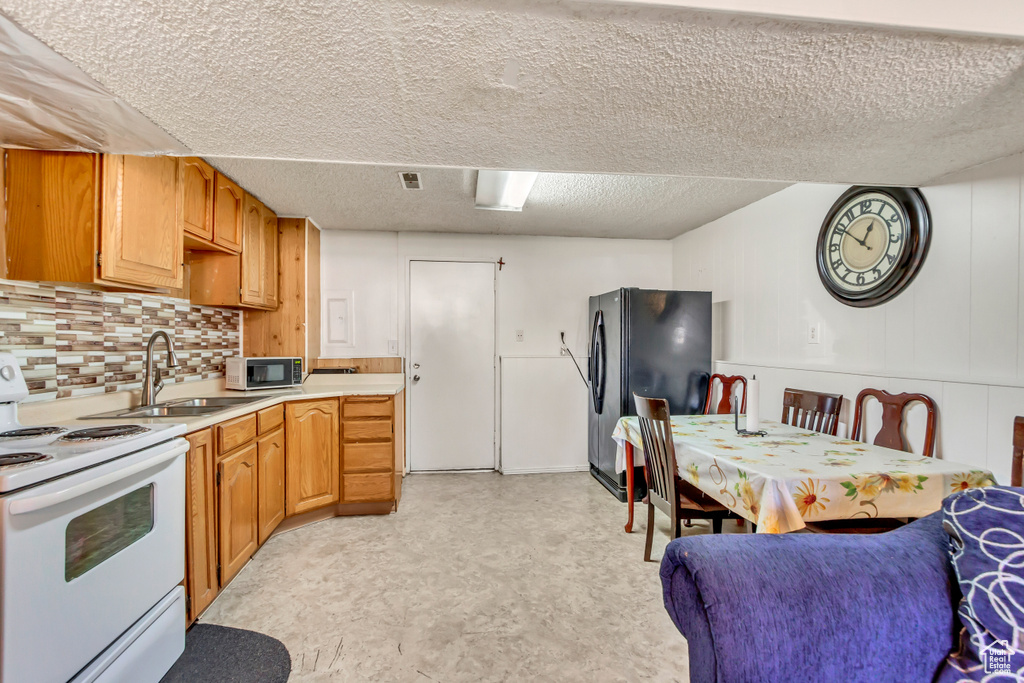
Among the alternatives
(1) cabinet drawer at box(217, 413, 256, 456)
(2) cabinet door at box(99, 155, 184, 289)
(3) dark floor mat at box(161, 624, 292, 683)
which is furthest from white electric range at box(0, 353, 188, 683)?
(2) cabinet door at box(99, 155, 184, 289)

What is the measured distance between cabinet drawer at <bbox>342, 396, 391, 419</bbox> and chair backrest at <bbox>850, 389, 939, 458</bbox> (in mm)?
2785

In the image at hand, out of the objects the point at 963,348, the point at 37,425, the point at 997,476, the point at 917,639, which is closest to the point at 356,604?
the point at 37,425

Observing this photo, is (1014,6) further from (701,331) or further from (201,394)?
(201,394)

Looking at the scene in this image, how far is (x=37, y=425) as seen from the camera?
64.6 inches

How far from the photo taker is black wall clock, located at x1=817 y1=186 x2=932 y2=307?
6.71ft

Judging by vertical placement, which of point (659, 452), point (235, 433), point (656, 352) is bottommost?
point (659, 452)

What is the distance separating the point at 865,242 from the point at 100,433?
3.38 meters

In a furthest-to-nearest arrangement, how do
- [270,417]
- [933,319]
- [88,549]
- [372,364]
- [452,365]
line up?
[452,365]
[372,364]
[270,417]
[933,319]
[88,549]

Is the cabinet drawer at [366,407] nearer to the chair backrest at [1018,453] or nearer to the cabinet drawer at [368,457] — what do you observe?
the cabinet drawer at [368,457]

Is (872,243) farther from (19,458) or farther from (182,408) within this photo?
(182,408)

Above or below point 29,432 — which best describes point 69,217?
above

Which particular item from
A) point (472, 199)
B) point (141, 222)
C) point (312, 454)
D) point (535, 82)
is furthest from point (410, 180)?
point (312, 454)

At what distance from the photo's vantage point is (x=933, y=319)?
6.47 feet

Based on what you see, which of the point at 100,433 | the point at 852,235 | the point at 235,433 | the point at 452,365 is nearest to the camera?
the point at 100,433
